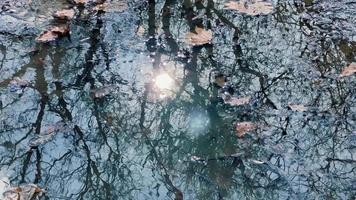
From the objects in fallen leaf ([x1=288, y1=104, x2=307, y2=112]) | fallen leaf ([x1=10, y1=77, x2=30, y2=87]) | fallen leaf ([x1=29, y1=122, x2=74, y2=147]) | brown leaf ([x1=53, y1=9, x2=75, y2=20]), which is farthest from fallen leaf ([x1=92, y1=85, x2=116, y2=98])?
fallen leaf ([x1=288, y1=104, x2=307, y2=112])

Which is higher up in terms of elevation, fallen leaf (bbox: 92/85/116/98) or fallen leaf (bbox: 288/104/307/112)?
fallen leaf (bbox: 92/85/116/98)

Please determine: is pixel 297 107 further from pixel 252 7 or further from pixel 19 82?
pixel 19 82

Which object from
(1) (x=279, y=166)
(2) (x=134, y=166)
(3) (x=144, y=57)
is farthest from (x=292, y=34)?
(2) (x=134, y=166)

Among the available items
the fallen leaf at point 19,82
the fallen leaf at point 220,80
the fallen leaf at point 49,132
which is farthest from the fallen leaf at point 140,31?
the fallen leaf at point 49,132

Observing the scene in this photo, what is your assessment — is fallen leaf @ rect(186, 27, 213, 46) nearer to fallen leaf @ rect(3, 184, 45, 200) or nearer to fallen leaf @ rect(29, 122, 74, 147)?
fallen leaf @ rect(29, 122, 74, 147)

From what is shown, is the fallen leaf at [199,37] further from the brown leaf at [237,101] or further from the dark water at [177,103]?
the brown leaf at [237,101]

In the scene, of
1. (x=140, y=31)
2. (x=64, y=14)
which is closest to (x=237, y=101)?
(x=140, y=31)

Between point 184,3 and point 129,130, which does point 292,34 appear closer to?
point 184,3
